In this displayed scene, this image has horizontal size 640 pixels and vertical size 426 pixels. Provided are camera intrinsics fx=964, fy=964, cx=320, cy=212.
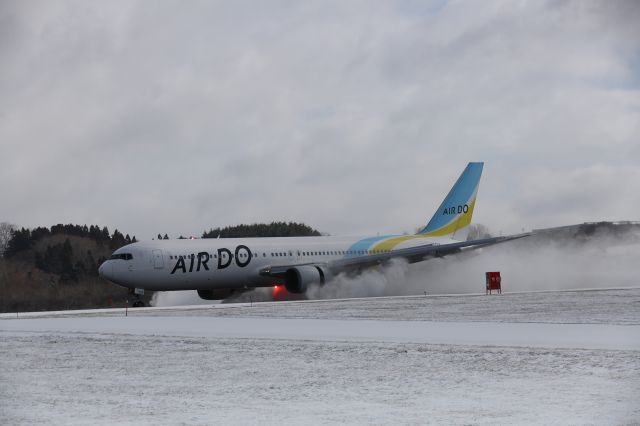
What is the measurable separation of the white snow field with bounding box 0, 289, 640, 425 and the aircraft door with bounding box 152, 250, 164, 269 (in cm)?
2097

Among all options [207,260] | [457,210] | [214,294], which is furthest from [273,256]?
[457,210]

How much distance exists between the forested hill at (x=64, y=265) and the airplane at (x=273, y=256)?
40.5 feet

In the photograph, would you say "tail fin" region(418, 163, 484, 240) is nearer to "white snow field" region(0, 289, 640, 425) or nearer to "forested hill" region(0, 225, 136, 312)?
"forested hill" region(0, 225, 136, 312)

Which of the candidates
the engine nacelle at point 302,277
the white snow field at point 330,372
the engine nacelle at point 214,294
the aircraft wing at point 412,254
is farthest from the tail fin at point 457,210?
the white snow field at point 330,372

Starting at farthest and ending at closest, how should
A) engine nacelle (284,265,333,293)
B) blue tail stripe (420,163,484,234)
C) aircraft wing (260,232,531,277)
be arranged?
blue tail stripe (420,163,484,234) → aircraft wing (260,232,531,277) → engine nacelle (284,265,333,293)

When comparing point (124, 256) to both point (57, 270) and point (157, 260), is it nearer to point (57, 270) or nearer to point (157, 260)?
point (157, 260)

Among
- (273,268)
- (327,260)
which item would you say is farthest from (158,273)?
(327,260)

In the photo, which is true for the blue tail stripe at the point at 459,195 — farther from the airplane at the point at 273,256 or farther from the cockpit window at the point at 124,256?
the cockpit window at the point at 124,256

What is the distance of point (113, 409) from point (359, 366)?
5.90 m

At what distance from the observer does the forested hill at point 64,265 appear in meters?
68.5

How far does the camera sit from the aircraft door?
52.0 meters

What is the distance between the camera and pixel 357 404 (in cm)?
1340

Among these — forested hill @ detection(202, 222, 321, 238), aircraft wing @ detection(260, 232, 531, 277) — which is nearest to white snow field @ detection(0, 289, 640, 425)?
aircraft wing @ detection(260, 232, 531, 277)

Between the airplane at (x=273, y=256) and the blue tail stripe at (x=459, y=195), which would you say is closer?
the airplane at (x=273, y=256)
